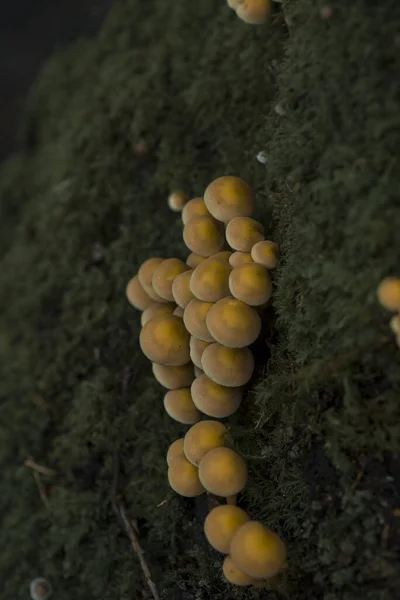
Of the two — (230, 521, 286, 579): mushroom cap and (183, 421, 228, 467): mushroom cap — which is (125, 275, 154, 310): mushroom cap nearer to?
(183, 421, 228, 467): mushroom cap

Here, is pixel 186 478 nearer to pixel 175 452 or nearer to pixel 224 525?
pixel 175 452

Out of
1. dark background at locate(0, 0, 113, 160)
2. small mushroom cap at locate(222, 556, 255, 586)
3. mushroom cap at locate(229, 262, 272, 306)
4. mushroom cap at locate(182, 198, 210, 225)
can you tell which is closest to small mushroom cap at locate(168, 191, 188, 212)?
mushroom cap at locate(182, 198, 210, 225)

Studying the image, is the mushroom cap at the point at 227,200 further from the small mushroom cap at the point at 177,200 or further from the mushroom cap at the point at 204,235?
the small mushroom cap at the point at 177,200

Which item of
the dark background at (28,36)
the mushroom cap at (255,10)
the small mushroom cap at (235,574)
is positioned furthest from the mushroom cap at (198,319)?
the dark background at (28,36)

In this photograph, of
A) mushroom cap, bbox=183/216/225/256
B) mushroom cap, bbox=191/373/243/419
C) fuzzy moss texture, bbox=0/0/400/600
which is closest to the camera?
fuzzy moss texture, bbox=0/0/400/600

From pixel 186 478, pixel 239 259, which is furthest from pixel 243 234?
pixel 186 478

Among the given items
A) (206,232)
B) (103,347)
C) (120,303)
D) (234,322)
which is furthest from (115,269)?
(234,322)

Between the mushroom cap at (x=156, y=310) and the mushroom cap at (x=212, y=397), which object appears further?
the mushroom cap at (x=156, y=310)

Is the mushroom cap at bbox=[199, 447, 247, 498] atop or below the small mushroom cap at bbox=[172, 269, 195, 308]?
below
